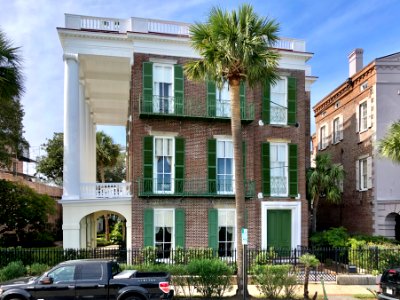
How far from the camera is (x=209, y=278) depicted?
45.9 feet

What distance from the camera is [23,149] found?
2927 centimetres

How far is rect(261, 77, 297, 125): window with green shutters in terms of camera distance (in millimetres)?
21016

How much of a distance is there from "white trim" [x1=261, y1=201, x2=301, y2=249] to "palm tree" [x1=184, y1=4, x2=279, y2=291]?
6568 millimetres

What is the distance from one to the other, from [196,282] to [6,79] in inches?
438

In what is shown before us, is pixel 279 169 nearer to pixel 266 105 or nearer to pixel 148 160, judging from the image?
pixel 266 105

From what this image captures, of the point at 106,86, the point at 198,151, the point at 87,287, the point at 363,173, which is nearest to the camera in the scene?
the point at 87,287

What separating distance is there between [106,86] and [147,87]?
20.3ft

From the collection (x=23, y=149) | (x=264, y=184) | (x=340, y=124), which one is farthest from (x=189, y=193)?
(x=23, y=149)

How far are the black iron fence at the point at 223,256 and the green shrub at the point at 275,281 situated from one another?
2.34 m

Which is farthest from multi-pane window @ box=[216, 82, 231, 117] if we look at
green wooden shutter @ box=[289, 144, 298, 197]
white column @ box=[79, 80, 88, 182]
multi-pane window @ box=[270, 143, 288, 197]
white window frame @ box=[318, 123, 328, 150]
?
white window frame @ box=[318, 123, 328, 150]

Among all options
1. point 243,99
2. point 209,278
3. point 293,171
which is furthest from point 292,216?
point 209,278

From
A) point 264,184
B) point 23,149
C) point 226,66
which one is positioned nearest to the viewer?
point 226,66

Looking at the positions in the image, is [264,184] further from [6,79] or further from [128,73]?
[6,79]

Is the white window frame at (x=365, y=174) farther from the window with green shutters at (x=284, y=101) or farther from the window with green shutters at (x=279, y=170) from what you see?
the window with green shutters at (x=284, y=101)
